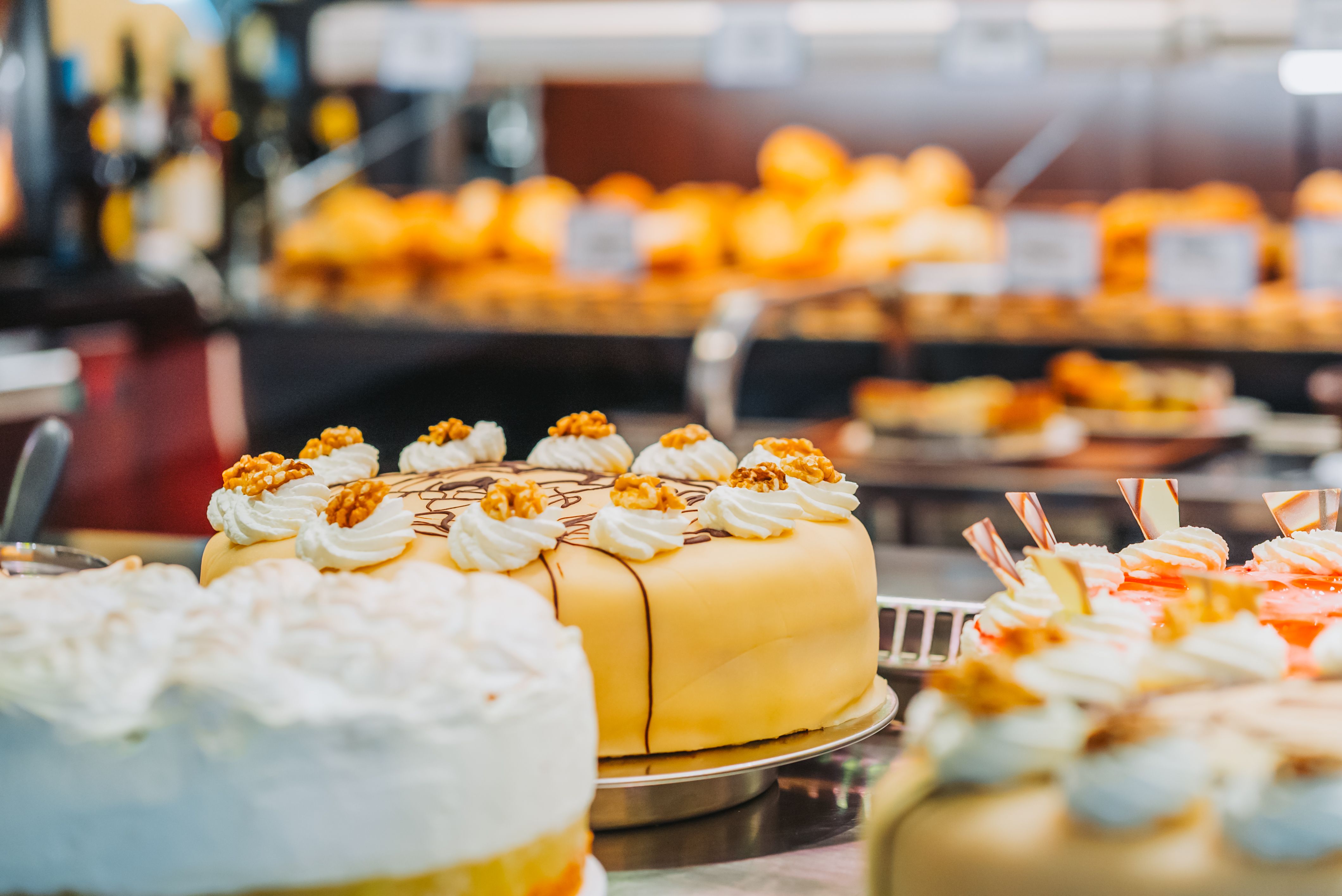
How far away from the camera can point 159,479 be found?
14.3 feet

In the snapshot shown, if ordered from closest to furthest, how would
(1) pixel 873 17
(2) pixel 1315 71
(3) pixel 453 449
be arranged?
(3) pixel 453 449, (1) pixel 873 17, (2) pixel 1315 71

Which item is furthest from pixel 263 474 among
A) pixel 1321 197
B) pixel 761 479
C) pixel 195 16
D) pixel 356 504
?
pixel 195 16

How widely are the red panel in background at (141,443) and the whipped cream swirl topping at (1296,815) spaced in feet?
11.7

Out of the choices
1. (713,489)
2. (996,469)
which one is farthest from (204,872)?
(996,469)

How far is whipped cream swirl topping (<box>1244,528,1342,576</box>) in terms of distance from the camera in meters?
1.40

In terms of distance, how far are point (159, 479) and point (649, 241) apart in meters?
1.71

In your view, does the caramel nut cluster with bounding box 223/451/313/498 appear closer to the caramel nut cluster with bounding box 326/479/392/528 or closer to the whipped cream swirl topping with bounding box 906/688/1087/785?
the caramel nut cluster with bounding box 326/479/392/528

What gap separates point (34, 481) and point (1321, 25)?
10.00ft

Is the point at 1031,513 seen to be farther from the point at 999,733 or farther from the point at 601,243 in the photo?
the point at 601,243

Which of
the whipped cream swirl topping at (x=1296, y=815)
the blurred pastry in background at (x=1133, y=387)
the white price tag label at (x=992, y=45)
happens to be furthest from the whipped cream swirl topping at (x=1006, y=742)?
the white price tag label at (x=992, y=45)

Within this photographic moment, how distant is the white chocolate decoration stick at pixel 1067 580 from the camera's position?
1110 millimetres

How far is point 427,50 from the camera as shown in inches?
158

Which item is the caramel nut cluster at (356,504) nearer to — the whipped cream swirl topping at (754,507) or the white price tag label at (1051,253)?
the whipped cream swirl topping at (754,507)

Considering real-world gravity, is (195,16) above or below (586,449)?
above
